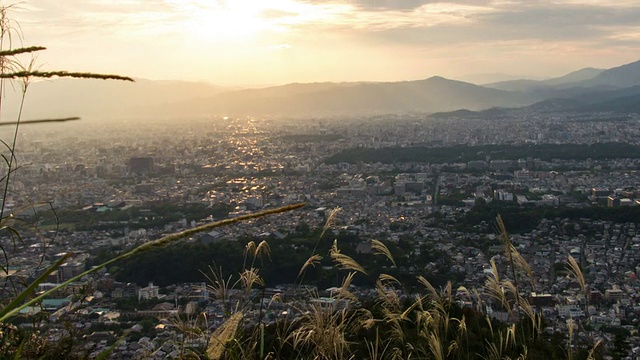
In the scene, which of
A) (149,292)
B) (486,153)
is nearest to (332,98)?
(486,153)

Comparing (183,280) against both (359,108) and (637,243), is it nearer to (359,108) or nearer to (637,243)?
(637,243)

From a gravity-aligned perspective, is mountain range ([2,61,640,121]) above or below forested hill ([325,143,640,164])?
above

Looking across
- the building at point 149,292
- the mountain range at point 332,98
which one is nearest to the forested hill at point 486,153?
the building at point 149,292

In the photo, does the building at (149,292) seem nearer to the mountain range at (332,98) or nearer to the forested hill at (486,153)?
the forested hill at (486,153)

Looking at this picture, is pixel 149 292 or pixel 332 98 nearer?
pixel 149 292

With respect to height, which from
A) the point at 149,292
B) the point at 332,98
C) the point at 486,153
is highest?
the point at 332,98

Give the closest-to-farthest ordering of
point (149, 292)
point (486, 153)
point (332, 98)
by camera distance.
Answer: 1. point (149, 292)
2. point (486, 153)
3. point (332, 98)

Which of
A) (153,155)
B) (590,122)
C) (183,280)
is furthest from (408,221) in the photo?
(590,122)

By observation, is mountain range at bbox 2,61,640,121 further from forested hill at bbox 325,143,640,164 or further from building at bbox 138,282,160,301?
building at bbox 138,282,160,301

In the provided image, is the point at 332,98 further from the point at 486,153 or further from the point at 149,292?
the point at 149,292

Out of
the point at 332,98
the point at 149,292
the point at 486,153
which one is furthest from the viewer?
the point at 332,98

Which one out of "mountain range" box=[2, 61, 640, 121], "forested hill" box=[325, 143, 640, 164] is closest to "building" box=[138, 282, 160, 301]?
"forested hill" box=[325, 143, 640, 164]
